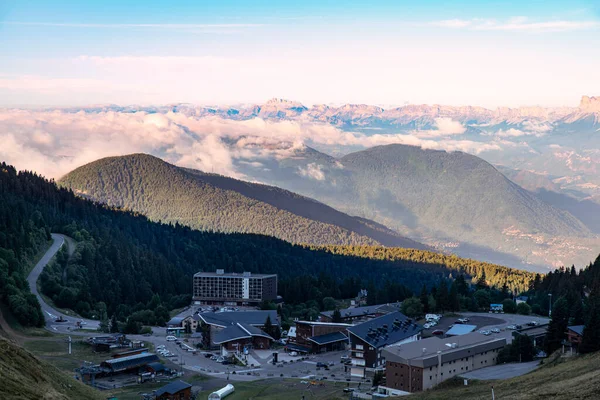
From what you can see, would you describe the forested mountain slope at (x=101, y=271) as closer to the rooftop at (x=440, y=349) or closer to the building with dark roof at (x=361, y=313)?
the building with dark roof at (x=361, y=313)

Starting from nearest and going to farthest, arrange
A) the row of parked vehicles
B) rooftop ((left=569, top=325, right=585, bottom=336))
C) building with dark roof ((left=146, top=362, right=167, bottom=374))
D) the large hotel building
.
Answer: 1. rooftop ((left=569, top=325, right=585, bottom=336))
2. building with dark roof ((left=146, top=362, right=167, bottom=374))
3. the row of parked vehicles
4. the large hotel building

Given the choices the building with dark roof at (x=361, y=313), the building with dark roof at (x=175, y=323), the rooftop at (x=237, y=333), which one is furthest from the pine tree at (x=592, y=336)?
the building with dark roof at (x=175, y=323)

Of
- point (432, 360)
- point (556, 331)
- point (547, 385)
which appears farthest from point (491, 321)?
point (547, 385)

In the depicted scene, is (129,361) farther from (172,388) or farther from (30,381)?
(30,381)

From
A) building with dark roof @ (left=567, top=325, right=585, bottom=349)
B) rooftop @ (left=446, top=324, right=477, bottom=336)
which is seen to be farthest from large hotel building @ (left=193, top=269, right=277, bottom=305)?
building with dark roof @ (left=567, top=325, right=585, bottom=349)

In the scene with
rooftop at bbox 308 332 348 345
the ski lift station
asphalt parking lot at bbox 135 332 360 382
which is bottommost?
asphalt parking lot at bbox 135 332 360 382

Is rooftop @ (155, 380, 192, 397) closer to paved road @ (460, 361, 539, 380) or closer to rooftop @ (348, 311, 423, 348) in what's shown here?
rooftop @ (348, 311, 423, 348)

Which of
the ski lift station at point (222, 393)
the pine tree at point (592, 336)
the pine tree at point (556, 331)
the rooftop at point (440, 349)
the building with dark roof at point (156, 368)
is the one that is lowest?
the building with dark roof at point (156, 368)
